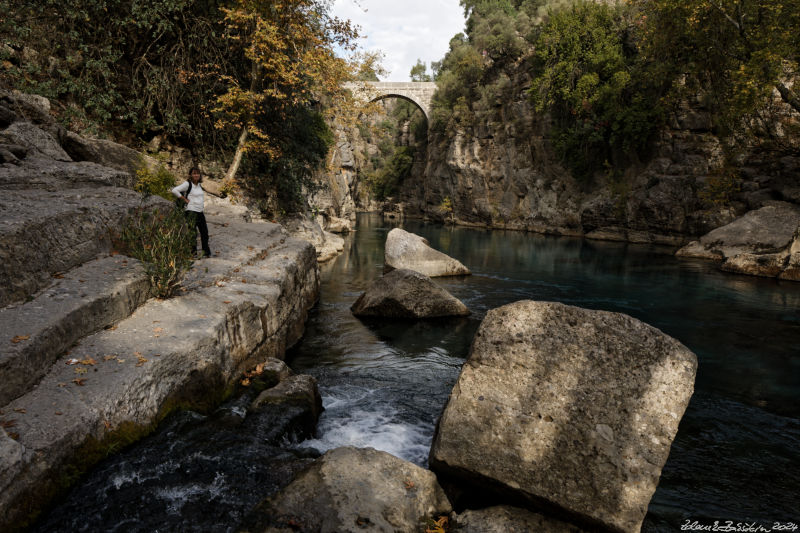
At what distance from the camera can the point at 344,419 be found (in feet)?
19.6

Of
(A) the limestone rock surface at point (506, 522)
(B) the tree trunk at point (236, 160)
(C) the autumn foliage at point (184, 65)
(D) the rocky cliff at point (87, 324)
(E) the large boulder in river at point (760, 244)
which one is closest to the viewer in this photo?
(A) the limestone rock surface at point (506, 522)

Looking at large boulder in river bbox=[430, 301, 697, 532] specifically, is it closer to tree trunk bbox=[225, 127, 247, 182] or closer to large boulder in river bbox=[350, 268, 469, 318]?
large boulder in river bbox=[350, 268, 469, 318]

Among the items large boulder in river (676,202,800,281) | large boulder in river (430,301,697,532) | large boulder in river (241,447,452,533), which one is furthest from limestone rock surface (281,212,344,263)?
large boulder in river (676,202,800,281)

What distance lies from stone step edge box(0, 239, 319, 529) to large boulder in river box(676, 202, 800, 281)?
1858 cm

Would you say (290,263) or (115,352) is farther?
(290,263)

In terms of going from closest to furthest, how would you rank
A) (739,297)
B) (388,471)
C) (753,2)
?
(388,471) → (739,297) → (753,2)

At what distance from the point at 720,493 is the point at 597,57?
109ft

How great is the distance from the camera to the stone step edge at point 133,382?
337 centimetres

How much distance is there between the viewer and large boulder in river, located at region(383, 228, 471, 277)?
50.8ft

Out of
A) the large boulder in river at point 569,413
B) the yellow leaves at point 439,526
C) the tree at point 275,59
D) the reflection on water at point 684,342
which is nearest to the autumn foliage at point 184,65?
the tree at point 275,59

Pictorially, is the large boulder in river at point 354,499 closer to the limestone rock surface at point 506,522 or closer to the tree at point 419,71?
the limestone rock surface at point 506,522

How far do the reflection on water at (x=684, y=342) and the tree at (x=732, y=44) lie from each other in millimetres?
8060

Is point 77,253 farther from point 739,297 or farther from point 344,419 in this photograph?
point 739,297

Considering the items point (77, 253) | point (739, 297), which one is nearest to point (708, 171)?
point (739, 297)
